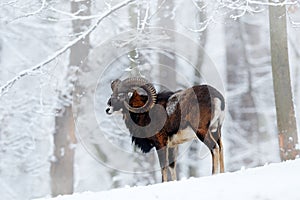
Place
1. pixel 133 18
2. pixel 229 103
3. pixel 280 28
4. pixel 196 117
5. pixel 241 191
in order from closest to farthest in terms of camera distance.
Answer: pixel 241 191 < pixel 196 117 < pixel 280 28 < pixel 133 18 < pixel 229 103

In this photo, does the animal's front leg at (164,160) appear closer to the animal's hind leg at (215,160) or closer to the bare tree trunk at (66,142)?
the animal's hind leg at (215,160)

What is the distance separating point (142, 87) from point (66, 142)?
22.2ft

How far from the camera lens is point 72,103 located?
14414 mm

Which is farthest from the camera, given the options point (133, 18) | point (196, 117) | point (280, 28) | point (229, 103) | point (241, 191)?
point (229, 103)

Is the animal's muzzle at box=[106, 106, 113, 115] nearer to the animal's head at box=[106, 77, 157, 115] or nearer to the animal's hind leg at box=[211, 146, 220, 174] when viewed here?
the animal's head at box=[106, 77, 157, 115]

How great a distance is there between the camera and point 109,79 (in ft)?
47.6

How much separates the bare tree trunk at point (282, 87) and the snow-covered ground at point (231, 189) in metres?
5.16

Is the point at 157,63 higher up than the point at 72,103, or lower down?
higher up

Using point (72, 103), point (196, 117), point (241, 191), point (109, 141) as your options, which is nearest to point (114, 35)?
point (72, 103)

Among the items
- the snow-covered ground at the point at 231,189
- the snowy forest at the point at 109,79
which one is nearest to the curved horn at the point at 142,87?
the snow-covered ground at the point at 231,189

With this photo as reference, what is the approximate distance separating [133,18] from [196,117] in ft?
25.5

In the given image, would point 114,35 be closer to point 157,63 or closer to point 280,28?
point 157,63

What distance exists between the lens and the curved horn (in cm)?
755

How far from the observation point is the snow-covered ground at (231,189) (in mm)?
3656
